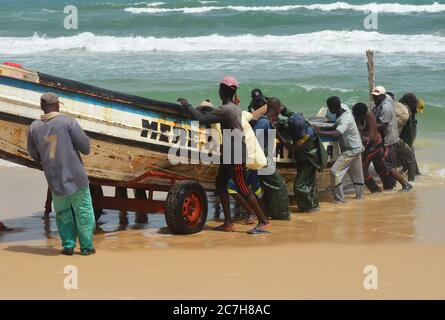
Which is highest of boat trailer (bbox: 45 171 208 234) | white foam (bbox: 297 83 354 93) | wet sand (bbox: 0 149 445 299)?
boat trailer (bbox: 45 171 208 234)

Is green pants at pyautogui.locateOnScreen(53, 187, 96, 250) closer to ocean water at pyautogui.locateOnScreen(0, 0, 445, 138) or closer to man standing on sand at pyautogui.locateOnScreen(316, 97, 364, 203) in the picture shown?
man standing on sand at pyautogui.locateOnScreen(316, 97, 364, 203)

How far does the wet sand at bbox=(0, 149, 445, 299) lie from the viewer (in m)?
6.94

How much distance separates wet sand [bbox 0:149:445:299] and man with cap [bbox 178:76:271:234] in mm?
274

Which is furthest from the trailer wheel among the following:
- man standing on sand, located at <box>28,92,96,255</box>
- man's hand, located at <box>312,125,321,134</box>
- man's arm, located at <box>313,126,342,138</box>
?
man's arm, located at <box>313,126,342,138</box>

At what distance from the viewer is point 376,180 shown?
12.8m

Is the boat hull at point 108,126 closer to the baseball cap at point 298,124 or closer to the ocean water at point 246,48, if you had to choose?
the baseball cap at point 298,124

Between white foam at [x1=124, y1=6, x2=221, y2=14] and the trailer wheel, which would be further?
white foam at [x1=124, y1=6, x2=221, y2=14]

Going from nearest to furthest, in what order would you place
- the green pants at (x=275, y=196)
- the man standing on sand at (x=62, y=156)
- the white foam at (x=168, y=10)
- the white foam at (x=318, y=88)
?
the man standing on sand at (x=62, y=156) → the green pants at (x=275, y=196) → the white foam at (x=318, y=88) → the white foam at (x=168, y=10)

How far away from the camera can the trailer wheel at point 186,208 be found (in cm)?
891

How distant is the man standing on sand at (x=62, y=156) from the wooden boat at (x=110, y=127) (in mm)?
625

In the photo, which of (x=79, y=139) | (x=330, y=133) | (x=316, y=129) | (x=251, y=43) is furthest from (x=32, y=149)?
(x=251, y=43)

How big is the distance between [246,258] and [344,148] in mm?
3405

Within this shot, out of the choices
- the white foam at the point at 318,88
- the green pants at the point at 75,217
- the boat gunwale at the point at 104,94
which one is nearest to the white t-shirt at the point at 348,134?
the boat gunwale at the point at 104,94
